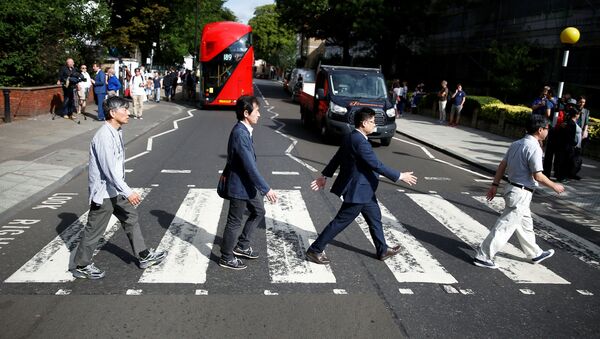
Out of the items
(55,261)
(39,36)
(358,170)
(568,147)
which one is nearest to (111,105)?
(55,261)

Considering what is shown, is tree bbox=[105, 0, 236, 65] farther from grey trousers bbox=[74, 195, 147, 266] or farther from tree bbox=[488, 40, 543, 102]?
grey trousers bbox=[74, 195, 147, 266]

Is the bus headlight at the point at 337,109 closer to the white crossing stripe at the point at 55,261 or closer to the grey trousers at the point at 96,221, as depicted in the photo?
the white crossing stripe at the point at 55,261

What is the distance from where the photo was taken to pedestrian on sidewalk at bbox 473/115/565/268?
18.9 feet

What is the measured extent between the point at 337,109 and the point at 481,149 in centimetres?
443

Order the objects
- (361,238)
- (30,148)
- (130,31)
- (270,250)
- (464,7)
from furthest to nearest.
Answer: (130,31) → (464,7) → (30,148) → (361,238) → (270,250)

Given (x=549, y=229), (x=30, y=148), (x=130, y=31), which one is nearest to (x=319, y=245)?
(x=549, y=229)

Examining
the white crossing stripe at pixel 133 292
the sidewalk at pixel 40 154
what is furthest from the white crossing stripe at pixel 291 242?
the sidewalk at pixel 40 154

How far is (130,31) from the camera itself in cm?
3856

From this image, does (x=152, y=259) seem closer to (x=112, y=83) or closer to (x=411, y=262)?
(x=411, y=262)

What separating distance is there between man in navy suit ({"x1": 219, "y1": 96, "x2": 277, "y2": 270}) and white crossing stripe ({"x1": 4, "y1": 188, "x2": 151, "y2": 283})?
1558 millimetres

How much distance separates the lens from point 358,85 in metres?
15.9

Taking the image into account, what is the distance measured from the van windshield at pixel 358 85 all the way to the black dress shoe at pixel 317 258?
1011cm

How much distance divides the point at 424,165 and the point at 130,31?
Result: 1240 inches

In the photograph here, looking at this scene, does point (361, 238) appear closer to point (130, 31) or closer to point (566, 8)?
point (566, 8)
